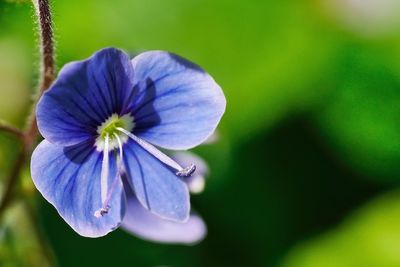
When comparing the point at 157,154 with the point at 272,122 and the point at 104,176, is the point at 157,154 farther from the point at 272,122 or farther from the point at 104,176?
the point at 272,122

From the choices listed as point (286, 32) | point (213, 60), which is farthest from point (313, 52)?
point (213, 60)

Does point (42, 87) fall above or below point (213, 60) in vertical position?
above

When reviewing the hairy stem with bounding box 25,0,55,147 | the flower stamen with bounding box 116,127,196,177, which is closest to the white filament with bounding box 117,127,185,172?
the flower stamen with bounding box 116,127,196,177

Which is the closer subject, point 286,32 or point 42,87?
point 42,87

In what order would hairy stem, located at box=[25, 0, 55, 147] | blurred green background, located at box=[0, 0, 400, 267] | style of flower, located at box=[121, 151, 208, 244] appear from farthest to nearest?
blurred green background, located at box=[0, 0, 400, 267] → style of flower, located at box=[121, 151, 208, 244] → hairy stem, located at box=[25, 0, 55, 147]

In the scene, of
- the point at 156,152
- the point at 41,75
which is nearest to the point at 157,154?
the point at 156,152

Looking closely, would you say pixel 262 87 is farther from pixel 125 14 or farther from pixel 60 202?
pixel 60 202

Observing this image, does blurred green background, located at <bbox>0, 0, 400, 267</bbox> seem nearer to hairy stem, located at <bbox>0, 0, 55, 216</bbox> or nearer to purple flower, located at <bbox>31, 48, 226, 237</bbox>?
hairy stem, located at <bbox>0, 0, 55, 216</bbox>
